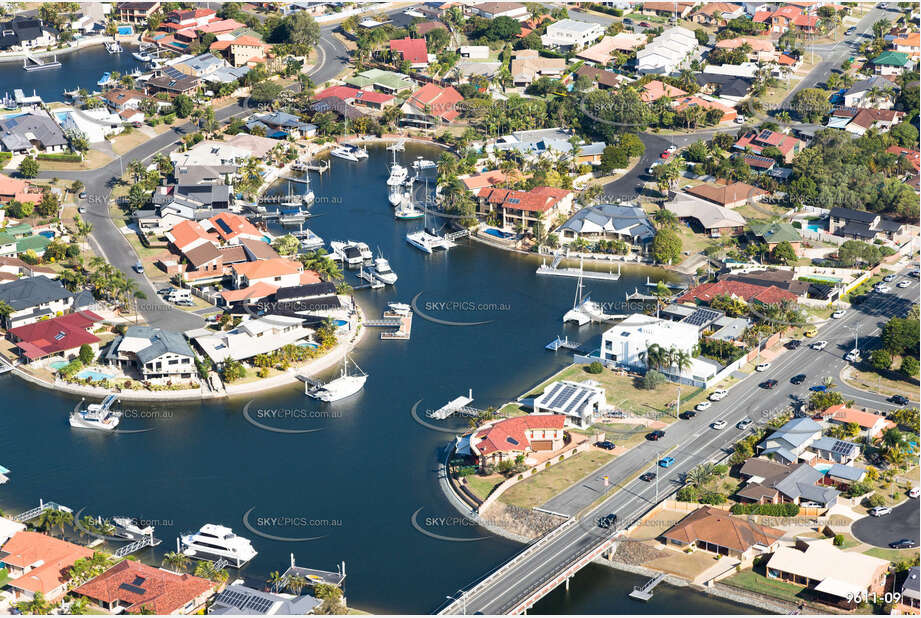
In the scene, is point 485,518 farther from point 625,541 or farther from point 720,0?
point 720,0

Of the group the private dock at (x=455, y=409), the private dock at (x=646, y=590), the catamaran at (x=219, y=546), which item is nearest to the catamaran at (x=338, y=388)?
the private dock at (x=455, y=409)

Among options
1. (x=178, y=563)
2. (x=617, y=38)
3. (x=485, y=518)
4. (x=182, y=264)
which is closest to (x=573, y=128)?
(x=617, y=38)

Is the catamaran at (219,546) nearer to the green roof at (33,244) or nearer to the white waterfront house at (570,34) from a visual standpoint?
the green roof at (33,244)

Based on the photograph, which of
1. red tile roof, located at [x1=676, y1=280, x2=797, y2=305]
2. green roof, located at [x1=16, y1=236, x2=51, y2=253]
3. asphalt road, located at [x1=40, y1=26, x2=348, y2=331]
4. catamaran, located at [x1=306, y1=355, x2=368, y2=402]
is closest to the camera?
catamaran, located at [x1=306, y1=355, x2=368, y2=402]

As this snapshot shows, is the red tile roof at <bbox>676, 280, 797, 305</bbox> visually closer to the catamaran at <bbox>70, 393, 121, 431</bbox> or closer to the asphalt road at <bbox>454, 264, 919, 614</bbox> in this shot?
the asphalt road at <bbox>454, 264, 919, 614</bbox>

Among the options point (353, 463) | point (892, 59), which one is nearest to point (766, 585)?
point (353, 463)

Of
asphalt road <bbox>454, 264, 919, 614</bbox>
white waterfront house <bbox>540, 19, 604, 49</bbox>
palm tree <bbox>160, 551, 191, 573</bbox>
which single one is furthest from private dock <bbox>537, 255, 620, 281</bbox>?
white waterfront house <bbox>540, 19, 604, 49</bbox>

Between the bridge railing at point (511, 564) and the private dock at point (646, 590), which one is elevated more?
the bridge railing at point (511, 564)
